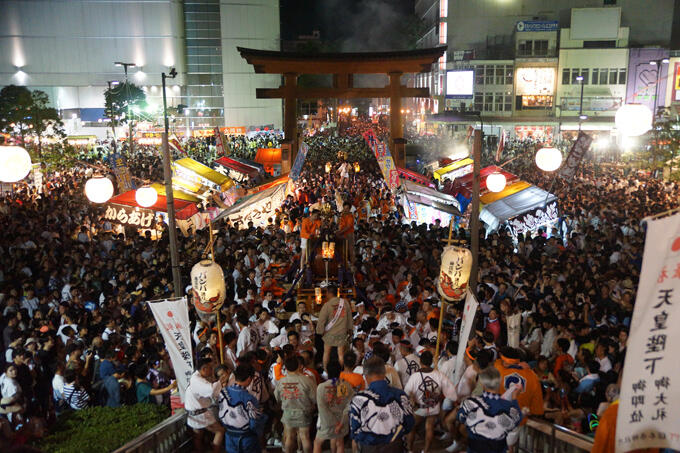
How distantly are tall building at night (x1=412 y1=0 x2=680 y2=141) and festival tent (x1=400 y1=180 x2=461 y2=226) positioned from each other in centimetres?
2682

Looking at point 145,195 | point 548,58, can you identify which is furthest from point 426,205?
point 548,58

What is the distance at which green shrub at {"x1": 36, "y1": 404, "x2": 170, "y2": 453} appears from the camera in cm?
498

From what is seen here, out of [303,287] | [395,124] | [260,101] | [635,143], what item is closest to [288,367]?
[303,287]

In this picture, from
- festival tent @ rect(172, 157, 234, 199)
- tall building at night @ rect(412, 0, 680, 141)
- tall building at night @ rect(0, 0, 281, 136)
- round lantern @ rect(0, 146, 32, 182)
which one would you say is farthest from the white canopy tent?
tall building at night @ rect(0, 0, 281, 136)

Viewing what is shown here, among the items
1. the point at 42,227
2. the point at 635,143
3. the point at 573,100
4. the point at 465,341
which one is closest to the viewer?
the point at 465,341

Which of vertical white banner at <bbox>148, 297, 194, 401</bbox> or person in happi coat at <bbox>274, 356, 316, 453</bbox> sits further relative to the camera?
vertical white banner at <bbox>148, 297, 194, 401</bbox>

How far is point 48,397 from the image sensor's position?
642cm

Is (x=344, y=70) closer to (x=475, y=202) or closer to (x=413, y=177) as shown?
(x=413, y=177)

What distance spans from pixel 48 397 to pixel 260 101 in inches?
2054

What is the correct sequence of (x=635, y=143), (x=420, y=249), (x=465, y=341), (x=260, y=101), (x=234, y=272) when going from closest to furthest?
(x=465, y=341), (x=234, y=272), (x=420, y=249), (x=635, y=143), (x=260, y=101)

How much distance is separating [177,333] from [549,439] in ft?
12.2

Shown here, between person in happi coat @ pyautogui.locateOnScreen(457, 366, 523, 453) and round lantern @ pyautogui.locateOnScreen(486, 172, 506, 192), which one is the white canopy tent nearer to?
round lantern @ pyautogui.locateOnScreen(486, 172, 506, 192)

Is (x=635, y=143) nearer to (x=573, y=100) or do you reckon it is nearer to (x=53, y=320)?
(x=573, y=100)

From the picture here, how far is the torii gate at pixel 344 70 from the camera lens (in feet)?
64.7
